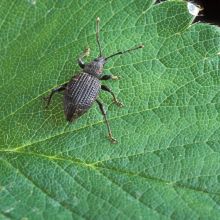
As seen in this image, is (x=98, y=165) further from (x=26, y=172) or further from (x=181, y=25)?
(x=181, y=25)

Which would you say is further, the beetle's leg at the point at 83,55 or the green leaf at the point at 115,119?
the beetle's leg at the point at 83,55

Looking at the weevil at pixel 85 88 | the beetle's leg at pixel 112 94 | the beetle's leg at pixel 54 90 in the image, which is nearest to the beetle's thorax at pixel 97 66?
the weevil at pixel 85 88

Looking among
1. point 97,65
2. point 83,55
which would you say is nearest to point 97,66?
point 97,65

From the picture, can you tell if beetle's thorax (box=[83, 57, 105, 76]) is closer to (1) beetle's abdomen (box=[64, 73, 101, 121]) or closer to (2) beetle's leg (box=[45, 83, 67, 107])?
(1) beetle's abdomen (box=[64, 73, 101, 121])

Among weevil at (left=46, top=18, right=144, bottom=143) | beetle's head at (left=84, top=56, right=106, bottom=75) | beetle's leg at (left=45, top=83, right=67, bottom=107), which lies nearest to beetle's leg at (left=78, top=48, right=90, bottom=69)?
weevil at (left=46, top=18, right=144, bottom=143)

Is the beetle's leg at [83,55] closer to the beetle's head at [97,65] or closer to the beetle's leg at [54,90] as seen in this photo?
the beetle's head at [97,65]

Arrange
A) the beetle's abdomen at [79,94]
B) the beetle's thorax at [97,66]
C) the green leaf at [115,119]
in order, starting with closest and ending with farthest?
1. the green leaf at [115,119]
2. the beetle's abdomen at [79,94]
3. the beetle's thorax at [97,66]
